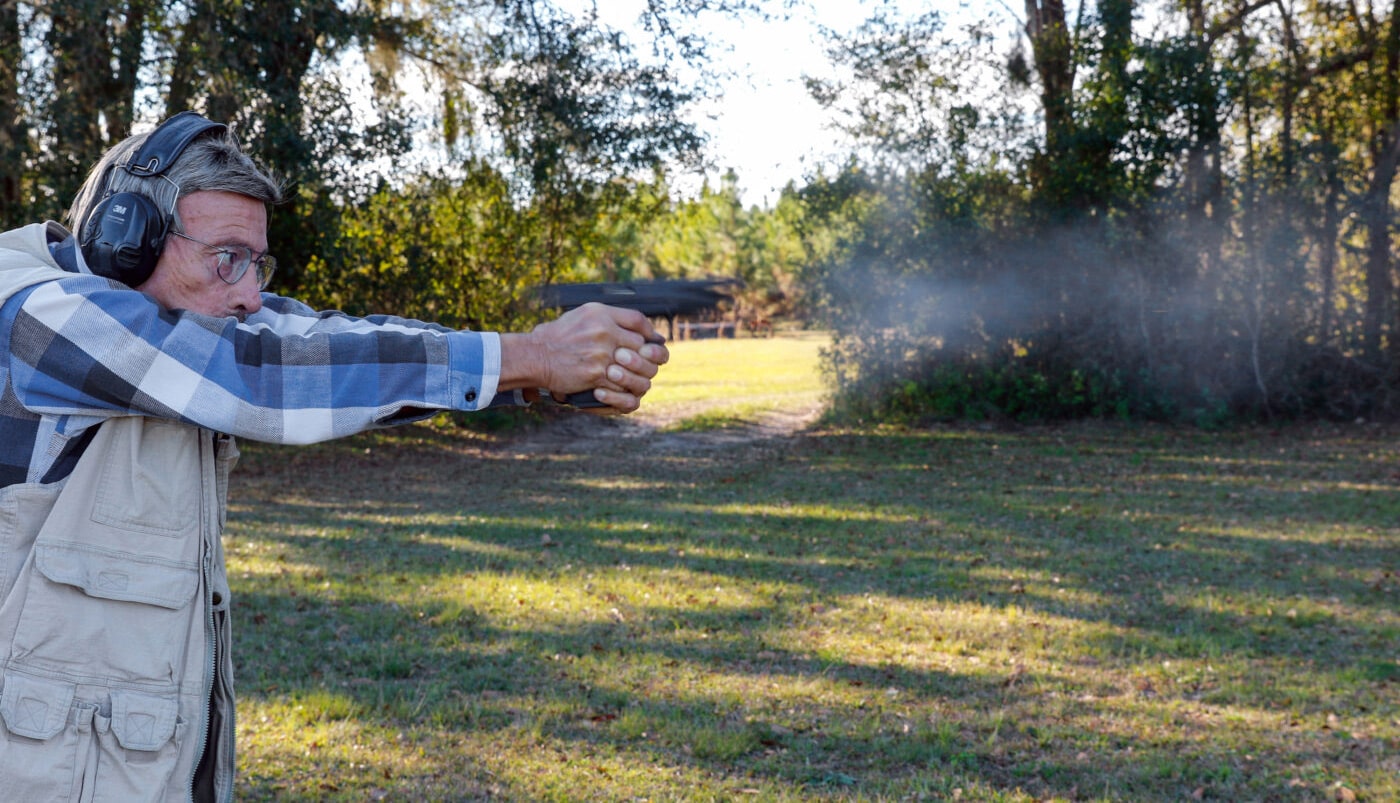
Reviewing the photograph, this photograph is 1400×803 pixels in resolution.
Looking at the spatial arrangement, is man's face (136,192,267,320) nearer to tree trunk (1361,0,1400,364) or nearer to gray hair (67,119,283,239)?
gray hair (67,119,283,239)

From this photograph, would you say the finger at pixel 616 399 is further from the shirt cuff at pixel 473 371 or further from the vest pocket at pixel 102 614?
the vest pocket at pixel 102 614

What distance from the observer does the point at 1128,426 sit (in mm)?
Answer: 16188

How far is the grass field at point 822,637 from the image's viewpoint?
4.46m

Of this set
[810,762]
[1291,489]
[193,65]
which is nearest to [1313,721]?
[810,762]

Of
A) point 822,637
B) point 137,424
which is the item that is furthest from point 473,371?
point 822,637

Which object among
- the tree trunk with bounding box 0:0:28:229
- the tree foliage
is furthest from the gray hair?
the tree foliage

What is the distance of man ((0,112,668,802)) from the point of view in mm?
1625

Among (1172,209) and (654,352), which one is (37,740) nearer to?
(654,352)

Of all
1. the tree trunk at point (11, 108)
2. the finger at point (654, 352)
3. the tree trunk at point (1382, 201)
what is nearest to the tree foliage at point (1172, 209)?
the tree trunk at point (1382, 201)

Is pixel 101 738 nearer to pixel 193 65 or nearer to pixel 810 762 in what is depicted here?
pixel 810 762

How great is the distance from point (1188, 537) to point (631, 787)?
6.43 metres

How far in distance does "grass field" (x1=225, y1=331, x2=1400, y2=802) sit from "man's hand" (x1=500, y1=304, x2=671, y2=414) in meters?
2.77

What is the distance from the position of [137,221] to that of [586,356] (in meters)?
0.74

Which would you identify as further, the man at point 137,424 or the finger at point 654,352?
the finger at point 654,352
